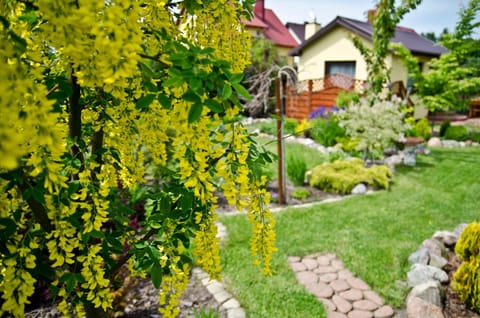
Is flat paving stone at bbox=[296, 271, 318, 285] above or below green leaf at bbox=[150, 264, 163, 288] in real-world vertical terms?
below

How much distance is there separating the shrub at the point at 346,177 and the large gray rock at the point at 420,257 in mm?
2537

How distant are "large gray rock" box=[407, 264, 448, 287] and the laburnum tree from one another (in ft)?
7.47

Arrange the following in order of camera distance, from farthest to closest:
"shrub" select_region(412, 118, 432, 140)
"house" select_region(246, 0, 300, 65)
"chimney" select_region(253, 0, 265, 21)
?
"chimney" select_region(253, 0, 265, 21) → "house" select_region(246, 0, 300, 65) → "shrub" select_region(412, 118, 432, 140)

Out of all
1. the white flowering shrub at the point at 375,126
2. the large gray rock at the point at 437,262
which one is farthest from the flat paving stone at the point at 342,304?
the white flowering shrub at the point at 375,126

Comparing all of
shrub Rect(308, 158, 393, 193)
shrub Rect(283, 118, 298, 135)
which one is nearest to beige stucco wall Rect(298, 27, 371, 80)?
shrub Rect(283, 118, 298, 135)

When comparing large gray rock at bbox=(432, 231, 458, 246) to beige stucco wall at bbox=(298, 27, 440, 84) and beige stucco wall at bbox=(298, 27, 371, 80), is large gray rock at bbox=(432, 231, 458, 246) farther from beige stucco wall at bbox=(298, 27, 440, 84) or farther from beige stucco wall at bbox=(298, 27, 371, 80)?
beige stucco wall at bbox=(298, 27, 371, 80)

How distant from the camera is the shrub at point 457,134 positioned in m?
11.0

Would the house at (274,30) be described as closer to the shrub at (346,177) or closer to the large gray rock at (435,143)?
the large gray rock at (435,143)

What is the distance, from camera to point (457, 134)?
1109 cm

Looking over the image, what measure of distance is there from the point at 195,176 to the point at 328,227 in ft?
12.6


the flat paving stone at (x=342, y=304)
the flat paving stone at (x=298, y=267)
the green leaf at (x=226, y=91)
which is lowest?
the flat paving stone at (x=342, y=304)

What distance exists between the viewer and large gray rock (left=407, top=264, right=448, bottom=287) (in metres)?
3.29

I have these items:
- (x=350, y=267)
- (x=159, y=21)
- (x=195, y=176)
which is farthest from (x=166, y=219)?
(x=350, y=267)

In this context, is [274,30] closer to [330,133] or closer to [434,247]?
[330,133]
